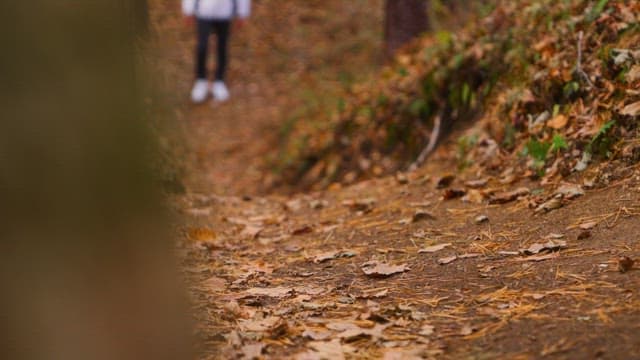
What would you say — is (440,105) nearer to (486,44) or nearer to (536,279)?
(486,44)

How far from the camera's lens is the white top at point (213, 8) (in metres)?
10.7

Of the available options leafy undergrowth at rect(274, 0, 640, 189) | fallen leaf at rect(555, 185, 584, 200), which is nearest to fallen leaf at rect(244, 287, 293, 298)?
fallen leaf at rect(555, 185, 584, 200)

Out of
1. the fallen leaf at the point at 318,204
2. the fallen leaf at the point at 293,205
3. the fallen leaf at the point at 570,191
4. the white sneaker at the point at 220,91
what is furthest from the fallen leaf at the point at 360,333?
the white sneaker at the point at 220,91

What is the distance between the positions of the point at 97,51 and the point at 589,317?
1776 millimetres

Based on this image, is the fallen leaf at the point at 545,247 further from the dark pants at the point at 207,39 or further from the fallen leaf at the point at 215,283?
the dark pants at the point at 207,39

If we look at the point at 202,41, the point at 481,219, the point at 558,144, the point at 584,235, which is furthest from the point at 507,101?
the point at 202,41

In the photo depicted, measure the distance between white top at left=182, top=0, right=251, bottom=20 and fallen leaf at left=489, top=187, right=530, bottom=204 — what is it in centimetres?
670

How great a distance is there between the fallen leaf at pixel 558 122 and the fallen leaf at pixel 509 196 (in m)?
0.58

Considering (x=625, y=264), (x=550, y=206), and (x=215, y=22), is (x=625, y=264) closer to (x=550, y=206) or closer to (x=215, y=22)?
(x=550, y=206)

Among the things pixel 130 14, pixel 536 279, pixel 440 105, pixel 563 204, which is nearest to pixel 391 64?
pixel 440 105

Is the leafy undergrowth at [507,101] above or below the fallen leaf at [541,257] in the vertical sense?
above

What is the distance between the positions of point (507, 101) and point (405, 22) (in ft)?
9.98

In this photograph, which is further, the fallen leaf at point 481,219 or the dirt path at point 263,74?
the dirt path at point 263,74

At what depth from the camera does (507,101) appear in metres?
5.82
